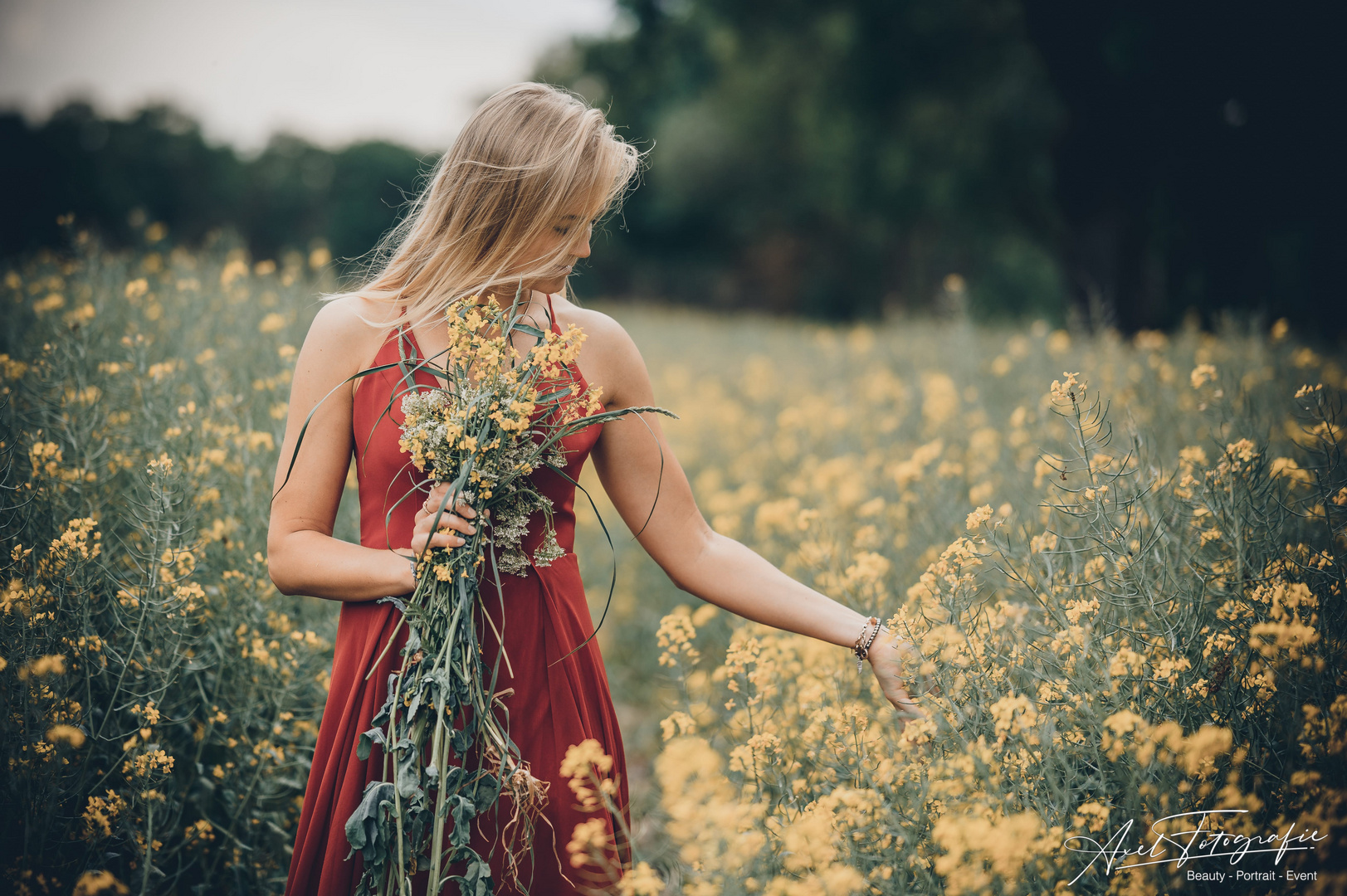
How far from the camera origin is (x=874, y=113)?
50.5 feet

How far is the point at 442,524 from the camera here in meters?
1.38

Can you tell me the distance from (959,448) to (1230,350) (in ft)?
7.35

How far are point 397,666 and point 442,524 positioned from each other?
364 mm

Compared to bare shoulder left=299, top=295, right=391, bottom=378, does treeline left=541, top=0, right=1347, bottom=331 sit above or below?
above

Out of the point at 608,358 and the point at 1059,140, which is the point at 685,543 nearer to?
the point at 608,358

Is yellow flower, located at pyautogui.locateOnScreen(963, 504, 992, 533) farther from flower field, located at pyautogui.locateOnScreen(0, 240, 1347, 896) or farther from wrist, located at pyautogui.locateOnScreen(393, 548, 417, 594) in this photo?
wrist, located at pyautogui.locateOnScreen(393, 548, 417, 594)

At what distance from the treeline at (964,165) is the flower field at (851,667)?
1.26 m

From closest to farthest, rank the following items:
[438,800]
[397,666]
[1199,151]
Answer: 1. [438,800]
2. [397,666]
3. [1199,151]

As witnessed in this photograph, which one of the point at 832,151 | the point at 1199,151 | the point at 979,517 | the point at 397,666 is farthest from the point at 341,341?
the point at 832,151

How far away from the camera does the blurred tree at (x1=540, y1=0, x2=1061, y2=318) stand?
44.6 ft

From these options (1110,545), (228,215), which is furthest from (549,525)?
(228,215)

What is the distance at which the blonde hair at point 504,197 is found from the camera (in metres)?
1.59

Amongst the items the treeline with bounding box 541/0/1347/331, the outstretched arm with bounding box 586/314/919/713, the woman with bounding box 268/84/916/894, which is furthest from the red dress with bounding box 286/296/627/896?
the treeline with bounding box 541/0/1347/331

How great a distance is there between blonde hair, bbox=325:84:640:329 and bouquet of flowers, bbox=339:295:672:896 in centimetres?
17
